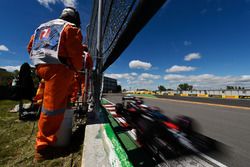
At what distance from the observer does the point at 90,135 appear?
167 centimetres

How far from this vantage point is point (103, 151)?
1.31 meters

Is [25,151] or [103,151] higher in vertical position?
[103,151]

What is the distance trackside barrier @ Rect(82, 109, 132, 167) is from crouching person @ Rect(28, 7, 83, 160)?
19.4 inches

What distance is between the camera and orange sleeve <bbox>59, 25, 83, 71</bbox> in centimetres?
162

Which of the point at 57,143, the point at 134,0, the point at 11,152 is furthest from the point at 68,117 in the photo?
the point at 134,0

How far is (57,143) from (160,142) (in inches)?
56.8

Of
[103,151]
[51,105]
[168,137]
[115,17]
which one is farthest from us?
[115,17]

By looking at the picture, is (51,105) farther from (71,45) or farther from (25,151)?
(25,151)

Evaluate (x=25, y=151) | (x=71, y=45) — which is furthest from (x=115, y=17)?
(x=25, y=151)

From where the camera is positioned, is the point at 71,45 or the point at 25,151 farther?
the point at 25,151

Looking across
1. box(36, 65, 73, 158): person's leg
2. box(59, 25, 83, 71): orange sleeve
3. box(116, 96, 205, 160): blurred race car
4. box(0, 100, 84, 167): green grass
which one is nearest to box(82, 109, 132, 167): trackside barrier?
box(0, 100, 84, 167): green grass

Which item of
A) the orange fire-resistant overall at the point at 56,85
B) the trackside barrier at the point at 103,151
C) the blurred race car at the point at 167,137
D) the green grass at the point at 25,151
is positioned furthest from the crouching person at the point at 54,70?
the blurred race car at the point at 167,137

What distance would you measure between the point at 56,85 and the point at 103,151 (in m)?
0.96

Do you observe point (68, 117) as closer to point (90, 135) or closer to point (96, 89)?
point (90, 135)
